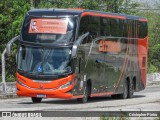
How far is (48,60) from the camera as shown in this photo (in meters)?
26.1

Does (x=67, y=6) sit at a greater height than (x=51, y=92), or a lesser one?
lesser

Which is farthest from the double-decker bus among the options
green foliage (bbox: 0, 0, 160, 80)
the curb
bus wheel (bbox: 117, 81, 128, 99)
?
green foliage (bbox: 0, 0, 160, 80)

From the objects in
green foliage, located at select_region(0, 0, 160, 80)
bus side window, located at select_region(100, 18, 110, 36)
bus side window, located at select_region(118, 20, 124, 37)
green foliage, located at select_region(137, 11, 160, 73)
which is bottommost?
green foliage, located at select_region(137, 11, 160, 73)

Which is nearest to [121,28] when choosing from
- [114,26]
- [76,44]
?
[114,26]

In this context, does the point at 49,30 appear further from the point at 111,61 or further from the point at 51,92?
the point at 111,61

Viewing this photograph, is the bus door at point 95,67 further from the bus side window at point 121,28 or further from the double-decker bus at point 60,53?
the bus side window at point 121,28

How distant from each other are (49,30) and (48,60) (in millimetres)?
1249

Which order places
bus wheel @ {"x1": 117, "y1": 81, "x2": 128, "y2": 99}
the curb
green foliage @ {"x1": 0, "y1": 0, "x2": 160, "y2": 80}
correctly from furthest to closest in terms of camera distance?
green foliage @ {"x1": 0, "y1": 0, "x2": 160, "y2": 80} → the curb → bus wheel @ {"x1": 117, "y1": 81, "x2": 128, "y2": 99}

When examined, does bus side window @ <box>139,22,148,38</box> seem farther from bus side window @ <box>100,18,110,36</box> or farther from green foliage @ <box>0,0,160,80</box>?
green foliage @ <box>0,0,160,80</box>

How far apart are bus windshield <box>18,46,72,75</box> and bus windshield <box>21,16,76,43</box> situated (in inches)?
16.1

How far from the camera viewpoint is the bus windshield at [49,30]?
26.2 metres

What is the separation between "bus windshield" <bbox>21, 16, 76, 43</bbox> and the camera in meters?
26.2

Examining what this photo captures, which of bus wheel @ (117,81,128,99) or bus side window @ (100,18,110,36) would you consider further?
bus wheel @ (117,81,128,99)

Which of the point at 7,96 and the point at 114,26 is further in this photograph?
the point at 7,96
